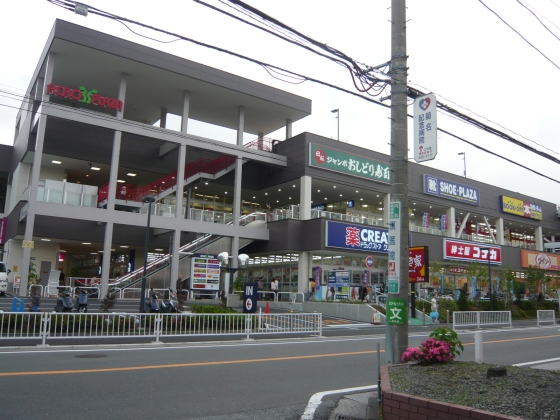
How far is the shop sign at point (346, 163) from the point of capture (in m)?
38.2

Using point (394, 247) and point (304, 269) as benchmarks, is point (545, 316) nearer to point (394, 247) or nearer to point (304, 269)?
point (304, 269)

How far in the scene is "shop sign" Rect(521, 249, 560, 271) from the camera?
173 feet

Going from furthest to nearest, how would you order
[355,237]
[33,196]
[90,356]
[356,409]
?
[355,237]
[33,196]
[90,356]
[356,409]

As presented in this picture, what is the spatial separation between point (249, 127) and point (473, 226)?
29468 millimetres

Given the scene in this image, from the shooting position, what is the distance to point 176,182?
35.3 m

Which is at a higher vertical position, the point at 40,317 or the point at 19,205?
the point at 19,205

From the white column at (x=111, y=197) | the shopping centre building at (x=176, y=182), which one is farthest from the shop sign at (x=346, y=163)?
the white column at (x=111, y=197)

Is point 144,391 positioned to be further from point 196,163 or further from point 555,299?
point 555,299

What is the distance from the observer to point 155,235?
37.2 metres

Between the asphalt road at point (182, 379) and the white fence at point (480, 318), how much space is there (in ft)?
40.8

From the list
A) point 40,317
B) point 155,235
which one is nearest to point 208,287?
point 155,235

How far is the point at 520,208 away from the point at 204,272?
40.5m

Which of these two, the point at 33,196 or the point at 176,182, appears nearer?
the point at 33,196

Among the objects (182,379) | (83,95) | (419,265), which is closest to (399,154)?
(182,379)
